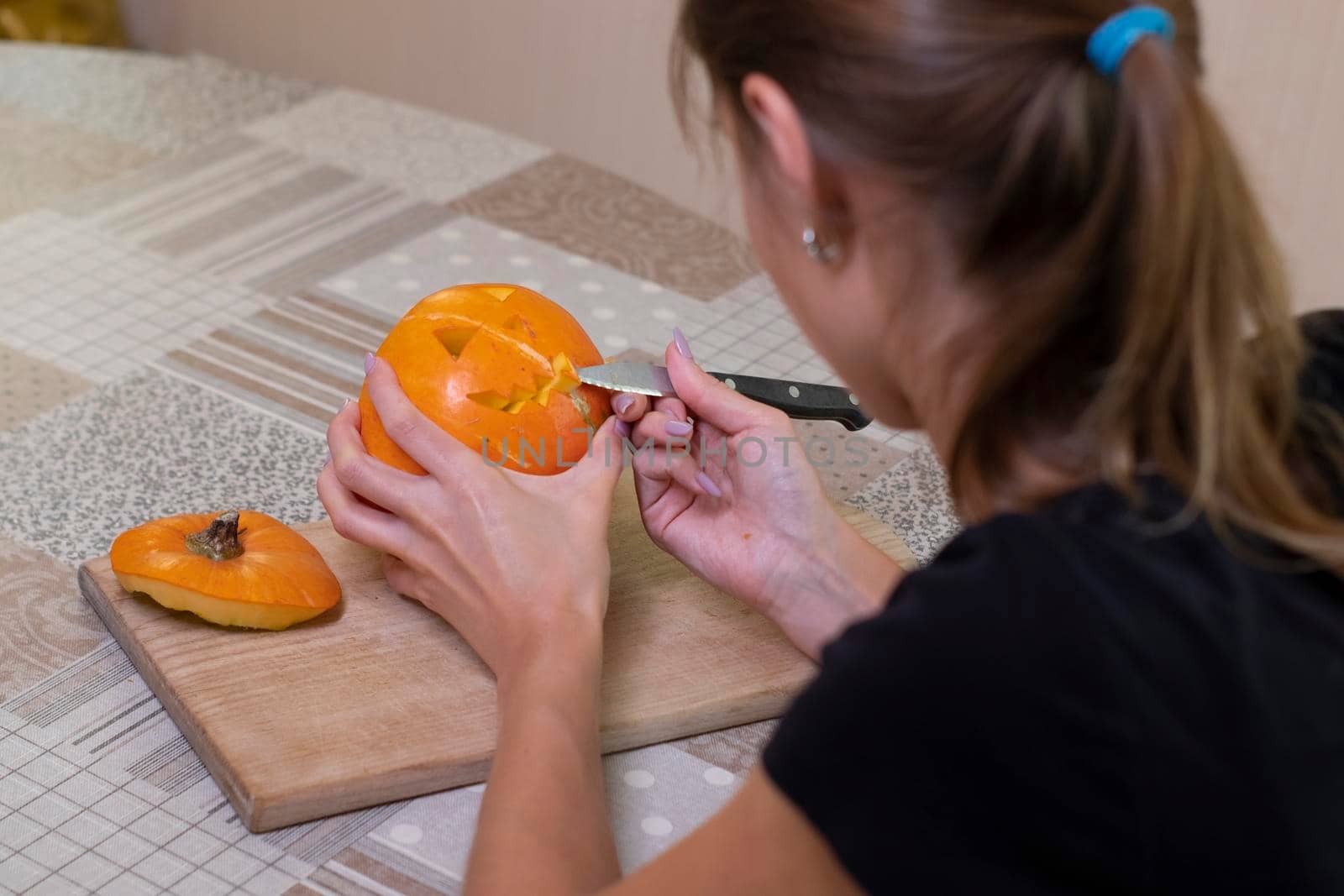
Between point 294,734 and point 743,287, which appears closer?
point 294,734

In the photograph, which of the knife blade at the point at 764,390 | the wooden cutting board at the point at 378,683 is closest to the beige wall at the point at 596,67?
the knife blade at the point at 764,390

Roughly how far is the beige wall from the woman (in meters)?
1.57

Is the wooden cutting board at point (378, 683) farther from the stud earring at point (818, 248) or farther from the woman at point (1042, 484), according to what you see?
the stud earring at point (818, 248)

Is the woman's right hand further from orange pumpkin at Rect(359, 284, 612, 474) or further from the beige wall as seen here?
the beige wall

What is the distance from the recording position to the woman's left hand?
112 centimetres

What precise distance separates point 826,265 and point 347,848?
529 mm

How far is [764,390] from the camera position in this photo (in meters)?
1.37

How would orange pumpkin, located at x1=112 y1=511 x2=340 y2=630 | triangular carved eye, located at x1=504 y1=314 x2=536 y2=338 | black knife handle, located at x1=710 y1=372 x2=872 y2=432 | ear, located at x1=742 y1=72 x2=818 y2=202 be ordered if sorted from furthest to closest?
black knife handle, located at x1=710 y1=372 x2=872 y2=432, triangular carved eye, located at x1=504 y1=314 x2=536 y2=338, orange pumpkin, located at x1=112 y1=511 x2=340 y2=630, ear, located at x1=742 y1=72 x2=818 y2=202

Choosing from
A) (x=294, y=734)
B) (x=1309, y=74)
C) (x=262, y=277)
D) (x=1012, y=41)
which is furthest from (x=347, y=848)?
(x=1309, y=74)

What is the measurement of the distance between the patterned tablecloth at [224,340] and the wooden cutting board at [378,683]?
26 millimetres

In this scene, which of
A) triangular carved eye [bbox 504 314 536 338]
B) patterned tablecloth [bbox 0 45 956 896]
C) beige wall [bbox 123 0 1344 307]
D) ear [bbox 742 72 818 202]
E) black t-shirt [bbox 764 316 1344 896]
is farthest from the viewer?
beige wall [bbox 123 0 1344 307]

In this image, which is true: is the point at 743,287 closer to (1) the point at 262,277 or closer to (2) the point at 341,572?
(1) the point at 262,277

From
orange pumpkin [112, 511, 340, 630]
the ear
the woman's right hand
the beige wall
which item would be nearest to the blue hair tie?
the ear

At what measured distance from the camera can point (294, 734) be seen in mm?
1083
